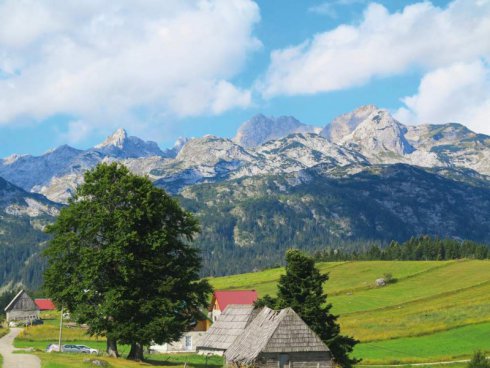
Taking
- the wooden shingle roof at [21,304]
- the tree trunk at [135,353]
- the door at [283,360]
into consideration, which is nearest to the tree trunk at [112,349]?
the tree trunk at [135,353]

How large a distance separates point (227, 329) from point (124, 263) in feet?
43.2

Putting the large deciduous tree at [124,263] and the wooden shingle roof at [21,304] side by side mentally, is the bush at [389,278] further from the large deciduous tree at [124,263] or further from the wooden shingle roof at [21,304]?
the large deciduous tree at [124,263]

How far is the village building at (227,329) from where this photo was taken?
6538 cm

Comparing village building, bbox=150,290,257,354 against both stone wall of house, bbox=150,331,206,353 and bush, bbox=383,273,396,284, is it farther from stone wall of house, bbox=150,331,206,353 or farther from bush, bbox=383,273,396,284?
bush, bbox=383,273,396,284

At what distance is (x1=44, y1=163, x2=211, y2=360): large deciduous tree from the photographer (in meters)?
61.5

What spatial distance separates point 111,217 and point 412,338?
5379cm

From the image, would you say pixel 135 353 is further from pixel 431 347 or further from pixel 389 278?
pixel 389 278

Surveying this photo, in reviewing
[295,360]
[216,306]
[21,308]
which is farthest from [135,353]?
[21,308]

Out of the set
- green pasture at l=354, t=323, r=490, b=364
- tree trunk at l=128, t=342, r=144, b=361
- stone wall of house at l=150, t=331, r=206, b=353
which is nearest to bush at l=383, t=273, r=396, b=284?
green pasture at l=354, t=323, r=490, b=364

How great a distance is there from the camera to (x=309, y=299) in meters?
59.3

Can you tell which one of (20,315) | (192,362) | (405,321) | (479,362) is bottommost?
(192,362)

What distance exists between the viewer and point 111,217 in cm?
6353

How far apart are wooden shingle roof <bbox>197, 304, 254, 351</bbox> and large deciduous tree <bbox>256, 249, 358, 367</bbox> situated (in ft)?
23.5

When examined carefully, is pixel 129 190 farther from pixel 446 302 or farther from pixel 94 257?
pixel 446 302
